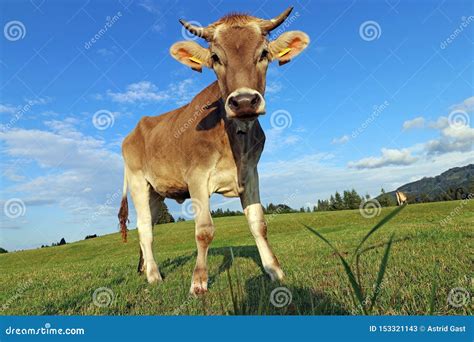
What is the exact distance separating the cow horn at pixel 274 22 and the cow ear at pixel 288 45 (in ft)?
0.91

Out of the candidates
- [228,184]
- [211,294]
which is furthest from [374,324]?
[228,184]

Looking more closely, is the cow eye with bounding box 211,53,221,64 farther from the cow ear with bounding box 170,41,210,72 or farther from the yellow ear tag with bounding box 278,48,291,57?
the yellow ear tag with bounding box 278,48,291,57

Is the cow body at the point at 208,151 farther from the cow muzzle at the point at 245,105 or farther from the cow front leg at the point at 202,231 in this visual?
the cow muzzle at the point at 245,105

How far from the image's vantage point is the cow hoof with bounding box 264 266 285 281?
5.52 metres

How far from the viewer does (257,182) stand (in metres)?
6.48

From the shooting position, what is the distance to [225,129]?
601 centimetres

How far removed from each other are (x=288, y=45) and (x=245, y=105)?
2.16 meters

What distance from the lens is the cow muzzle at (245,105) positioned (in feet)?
14.7

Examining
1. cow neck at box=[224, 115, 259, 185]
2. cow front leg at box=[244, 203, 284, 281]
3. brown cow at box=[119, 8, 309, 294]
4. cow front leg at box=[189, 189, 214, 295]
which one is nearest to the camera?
brown cow at box=[119, 8, 309, 294]

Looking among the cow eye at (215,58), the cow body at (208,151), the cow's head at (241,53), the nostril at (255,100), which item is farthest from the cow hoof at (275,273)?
the cow eye at (215,58)
